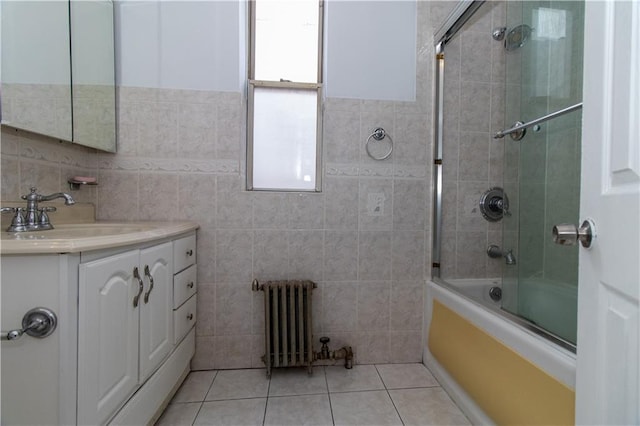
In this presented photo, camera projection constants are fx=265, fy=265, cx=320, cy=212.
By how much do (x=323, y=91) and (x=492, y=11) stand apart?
104 centimetres

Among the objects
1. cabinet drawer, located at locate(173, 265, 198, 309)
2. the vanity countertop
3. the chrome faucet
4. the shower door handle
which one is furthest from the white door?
the chrome faucet

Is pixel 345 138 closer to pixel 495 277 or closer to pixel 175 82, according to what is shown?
pixel 175 82

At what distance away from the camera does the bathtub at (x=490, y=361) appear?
82cm

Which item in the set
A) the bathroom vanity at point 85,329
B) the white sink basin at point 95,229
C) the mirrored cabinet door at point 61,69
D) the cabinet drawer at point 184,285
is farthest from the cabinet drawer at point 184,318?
the mirrored cabinet door at point 61,69

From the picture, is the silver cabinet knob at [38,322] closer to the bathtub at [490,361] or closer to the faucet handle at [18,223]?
the faucet handle at [18,223]

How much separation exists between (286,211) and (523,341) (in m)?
1.25

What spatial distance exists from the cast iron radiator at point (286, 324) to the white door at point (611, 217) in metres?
1.16

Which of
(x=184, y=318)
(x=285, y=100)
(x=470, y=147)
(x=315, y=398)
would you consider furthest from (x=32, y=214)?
(x=470, y=147)

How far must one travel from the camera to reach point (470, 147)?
1.68 meters

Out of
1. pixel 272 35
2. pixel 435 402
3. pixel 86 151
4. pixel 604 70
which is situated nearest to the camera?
pixel 604 70

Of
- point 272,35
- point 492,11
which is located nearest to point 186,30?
point 272,35

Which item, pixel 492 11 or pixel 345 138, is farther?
pixel 345 138

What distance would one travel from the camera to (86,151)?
1.50m

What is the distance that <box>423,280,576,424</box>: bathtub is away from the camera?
32.2 inches
